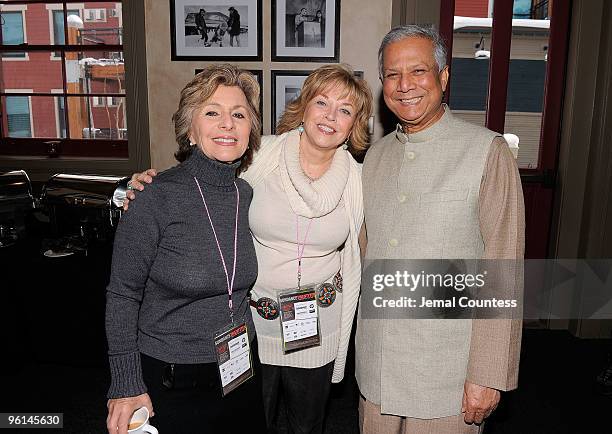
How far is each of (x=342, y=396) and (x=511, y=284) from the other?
169cm

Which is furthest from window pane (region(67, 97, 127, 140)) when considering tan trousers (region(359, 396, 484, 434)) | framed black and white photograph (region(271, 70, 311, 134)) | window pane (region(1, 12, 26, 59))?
tan trousers (region(359, 396, 484, 434))

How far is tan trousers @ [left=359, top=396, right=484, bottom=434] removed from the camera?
1525mm

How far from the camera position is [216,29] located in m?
3.32

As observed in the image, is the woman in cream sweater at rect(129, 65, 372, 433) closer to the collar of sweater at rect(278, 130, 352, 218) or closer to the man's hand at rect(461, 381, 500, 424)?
the collar of sweater at rect(278, 130, 352, 218)

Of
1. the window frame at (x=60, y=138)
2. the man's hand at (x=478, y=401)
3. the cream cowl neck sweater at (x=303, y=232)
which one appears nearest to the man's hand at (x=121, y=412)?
the cream cowl neck sweater at (x=303, y=232)

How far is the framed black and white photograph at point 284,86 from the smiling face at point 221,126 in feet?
6.35

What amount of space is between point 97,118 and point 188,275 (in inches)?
114

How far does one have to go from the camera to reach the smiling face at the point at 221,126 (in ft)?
4.73

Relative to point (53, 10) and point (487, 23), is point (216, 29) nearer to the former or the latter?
point (53, 10)

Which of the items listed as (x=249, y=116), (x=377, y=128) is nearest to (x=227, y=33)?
(x=377, y=128)

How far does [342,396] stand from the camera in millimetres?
2846

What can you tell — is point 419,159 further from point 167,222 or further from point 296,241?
point 167,222

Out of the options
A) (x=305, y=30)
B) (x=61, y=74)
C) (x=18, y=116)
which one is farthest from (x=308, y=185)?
(x=18, y=116)

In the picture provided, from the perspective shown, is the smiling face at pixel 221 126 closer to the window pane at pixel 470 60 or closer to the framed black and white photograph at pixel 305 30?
the framed black and white photograph at pixel 305 30
